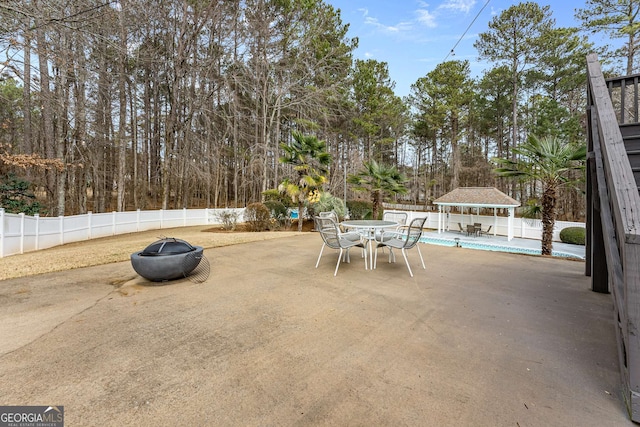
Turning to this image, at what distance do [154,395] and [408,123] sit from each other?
25.2 meters

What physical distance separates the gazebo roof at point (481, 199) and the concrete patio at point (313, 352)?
1032 centimetres

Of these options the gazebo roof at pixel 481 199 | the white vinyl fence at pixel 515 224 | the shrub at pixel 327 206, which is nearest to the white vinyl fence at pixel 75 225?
the shrub at pixel 327 206

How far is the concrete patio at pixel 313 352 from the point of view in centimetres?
139

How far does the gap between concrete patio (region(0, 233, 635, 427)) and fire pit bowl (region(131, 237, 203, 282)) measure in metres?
0.25

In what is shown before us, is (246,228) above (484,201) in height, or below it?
below

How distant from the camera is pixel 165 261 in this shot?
3.36 m

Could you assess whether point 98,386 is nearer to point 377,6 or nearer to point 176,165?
point 377,6

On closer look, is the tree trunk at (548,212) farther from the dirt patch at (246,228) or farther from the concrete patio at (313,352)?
the dirt patch at (246,228)

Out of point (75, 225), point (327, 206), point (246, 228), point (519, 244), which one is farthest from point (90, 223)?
point (519, 244)

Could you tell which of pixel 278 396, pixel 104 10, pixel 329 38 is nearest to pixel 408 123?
pixel 329 38

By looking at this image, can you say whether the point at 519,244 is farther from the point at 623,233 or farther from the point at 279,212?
the point at 623,233

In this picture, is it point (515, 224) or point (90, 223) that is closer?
point (90, 223)

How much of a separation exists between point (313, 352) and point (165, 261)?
244 centimetres

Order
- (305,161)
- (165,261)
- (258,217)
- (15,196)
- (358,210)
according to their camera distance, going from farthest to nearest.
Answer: (358,210), (305,161), (258,217), (15,196), (165,261)
